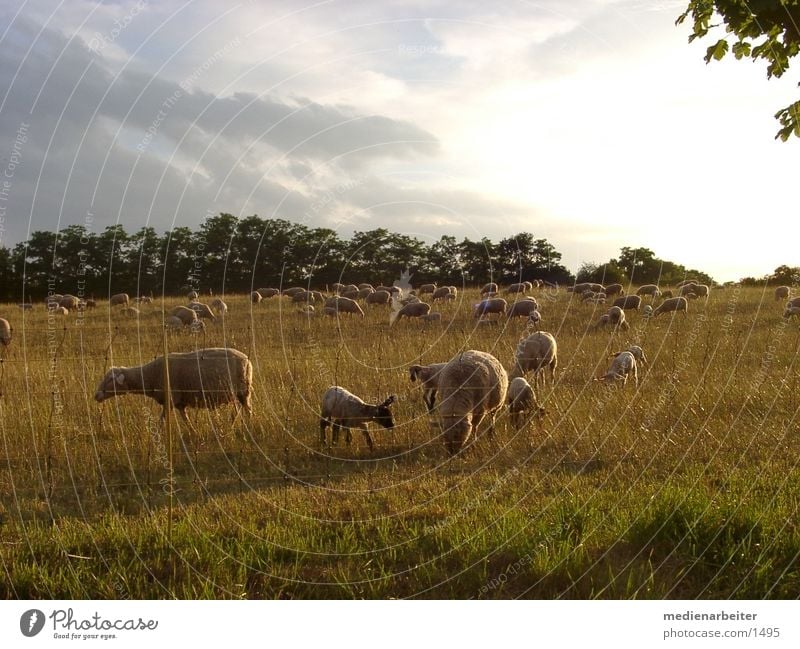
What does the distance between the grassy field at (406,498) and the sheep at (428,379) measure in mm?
455

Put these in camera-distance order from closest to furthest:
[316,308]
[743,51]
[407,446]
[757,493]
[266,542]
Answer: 1. [266,542]
2. [757,493]
3. [743,51]
4. [407,446]
5. [316,308]

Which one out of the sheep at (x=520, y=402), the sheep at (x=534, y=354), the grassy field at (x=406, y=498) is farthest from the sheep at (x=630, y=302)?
the sheep at (x=520, y=402)

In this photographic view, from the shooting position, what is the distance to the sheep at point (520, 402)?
428 inches

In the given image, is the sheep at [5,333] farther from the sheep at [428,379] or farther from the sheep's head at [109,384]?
the sheep at [428,379]

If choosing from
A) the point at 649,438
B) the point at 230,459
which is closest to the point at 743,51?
the point at 649,438

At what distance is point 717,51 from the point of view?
7.96m

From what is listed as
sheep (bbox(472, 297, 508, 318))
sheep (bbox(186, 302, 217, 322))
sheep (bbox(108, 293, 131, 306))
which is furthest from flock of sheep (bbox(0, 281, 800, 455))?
sheep (bbox(108, 293, 131, 306))

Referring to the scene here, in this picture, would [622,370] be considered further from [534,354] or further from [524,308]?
[524,308]

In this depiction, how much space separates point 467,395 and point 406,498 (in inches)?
99.7

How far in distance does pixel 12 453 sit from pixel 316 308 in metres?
22.5

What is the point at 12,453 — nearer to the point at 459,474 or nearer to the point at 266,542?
the point at 266,542

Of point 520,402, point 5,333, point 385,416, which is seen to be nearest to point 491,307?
point 520,402

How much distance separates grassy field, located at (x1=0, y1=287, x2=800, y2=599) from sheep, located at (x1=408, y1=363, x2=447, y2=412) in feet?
1.49

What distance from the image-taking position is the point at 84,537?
6.06m
